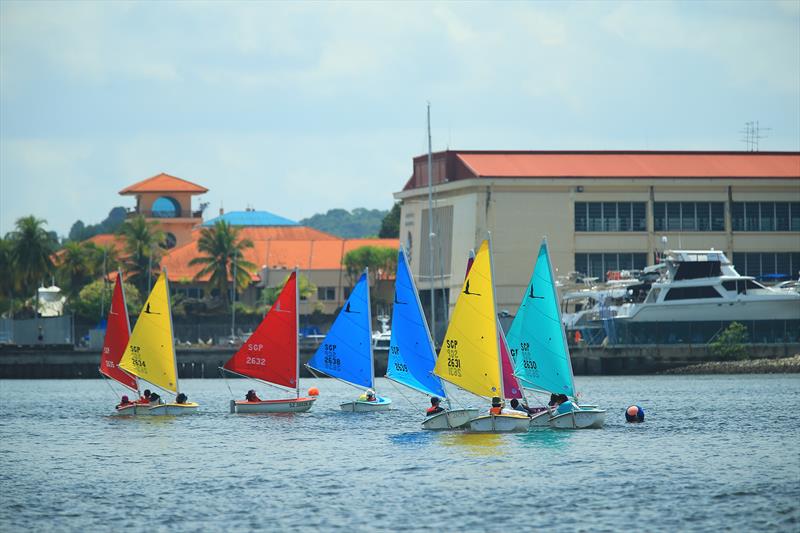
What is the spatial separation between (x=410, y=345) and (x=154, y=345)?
13686 mm

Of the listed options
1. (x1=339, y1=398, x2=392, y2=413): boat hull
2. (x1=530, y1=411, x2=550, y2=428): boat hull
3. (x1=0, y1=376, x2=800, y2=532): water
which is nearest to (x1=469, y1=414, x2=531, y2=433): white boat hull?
(x1=0, y1=376, x2=800, y2=532): water

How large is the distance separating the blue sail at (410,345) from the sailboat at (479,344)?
4.15 m

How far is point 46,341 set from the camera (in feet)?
414

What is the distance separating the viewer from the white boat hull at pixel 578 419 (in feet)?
183

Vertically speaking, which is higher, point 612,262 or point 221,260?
point 221,260

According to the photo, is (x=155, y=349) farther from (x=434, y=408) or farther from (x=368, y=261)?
(x=368, y=261)

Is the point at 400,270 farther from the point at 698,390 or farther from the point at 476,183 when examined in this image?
the point at 476,183

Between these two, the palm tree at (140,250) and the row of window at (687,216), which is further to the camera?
the palm tree at (140,250)

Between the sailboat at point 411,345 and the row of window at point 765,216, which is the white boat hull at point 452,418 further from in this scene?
the row of window at point 765,216

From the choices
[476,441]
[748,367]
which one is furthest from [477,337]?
[748,367]

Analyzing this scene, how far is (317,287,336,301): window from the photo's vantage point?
168750mm

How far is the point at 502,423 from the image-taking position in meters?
53.5

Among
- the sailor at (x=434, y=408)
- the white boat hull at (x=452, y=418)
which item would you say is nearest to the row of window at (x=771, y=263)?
the sailor at (x=434, y=408)

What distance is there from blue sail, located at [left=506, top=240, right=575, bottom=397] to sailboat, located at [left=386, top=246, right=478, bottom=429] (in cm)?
393
